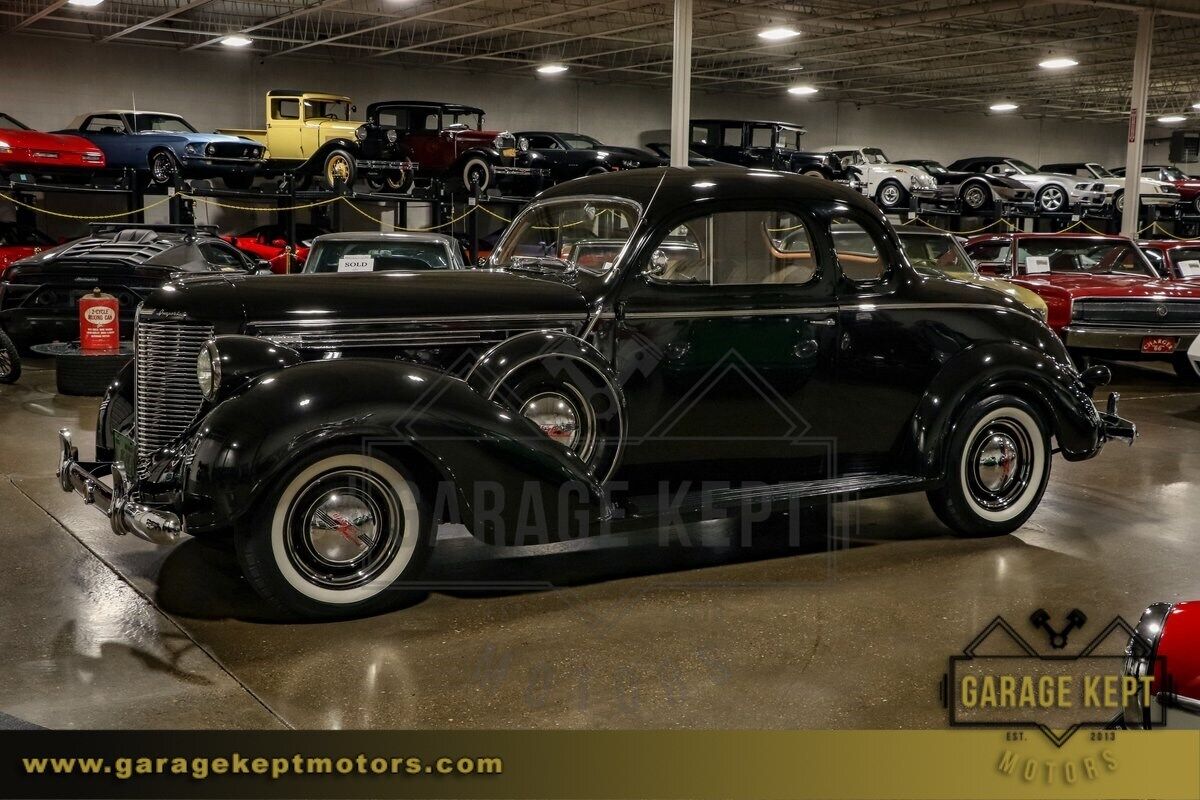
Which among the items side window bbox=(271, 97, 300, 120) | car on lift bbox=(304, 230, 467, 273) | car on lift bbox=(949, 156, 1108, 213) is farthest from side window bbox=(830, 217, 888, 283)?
car on lift bbox=(949, 156, 1108, 213)

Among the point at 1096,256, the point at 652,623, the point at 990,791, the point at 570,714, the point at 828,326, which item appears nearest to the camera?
the point at 990,791

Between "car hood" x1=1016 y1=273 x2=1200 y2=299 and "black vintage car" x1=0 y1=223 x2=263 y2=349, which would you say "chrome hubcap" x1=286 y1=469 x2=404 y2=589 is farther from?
"car hood" x1=1016 y1=273 x2=1200 y2=299

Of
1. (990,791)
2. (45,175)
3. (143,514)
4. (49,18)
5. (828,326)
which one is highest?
(49,18)

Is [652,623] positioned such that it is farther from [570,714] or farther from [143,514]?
[143,514]

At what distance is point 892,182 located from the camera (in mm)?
23406

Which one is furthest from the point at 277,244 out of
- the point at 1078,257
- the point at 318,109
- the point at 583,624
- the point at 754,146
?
the point at 583,624

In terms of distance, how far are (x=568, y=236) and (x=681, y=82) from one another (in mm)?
9298

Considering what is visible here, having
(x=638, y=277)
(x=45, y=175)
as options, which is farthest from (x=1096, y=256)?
(x=45, y=175)

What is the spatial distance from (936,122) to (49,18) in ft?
91.0

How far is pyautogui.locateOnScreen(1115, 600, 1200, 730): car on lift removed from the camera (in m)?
2.65

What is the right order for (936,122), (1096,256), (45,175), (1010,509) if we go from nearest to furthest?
1. (1010,509)
2. (1096,256)
3. (45,175)
4. (936,122)

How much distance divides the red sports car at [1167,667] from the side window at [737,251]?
9.13ft

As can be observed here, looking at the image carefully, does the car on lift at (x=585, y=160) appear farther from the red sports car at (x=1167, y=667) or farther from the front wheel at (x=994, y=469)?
the red sports car at (x=1167, y=667)

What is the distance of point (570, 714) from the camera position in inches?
148
